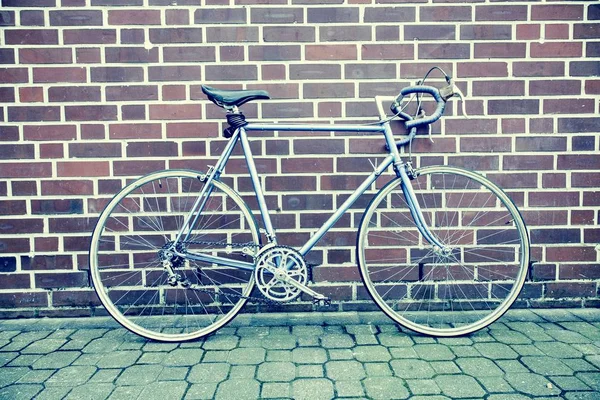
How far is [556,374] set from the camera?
2.16 metres

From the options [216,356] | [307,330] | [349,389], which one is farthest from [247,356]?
[349,389]

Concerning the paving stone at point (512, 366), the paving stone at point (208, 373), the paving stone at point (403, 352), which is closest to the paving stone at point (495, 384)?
the paving stone at point (512, 366)

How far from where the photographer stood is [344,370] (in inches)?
87.3

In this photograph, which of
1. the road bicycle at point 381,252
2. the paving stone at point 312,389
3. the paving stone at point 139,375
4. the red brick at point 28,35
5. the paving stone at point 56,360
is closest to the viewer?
the paving stone at point 312,389

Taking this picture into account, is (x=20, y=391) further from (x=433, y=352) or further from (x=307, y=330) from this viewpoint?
(x=433, y=352)

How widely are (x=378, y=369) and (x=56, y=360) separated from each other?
1655 mm

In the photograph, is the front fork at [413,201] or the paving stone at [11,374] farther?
the front fork at [413,201]

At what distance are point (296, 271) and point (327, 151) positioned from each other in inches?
32.2

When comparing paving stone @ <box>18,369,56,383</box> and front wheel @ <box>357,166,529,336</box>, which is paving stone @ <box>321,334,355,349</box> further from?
paving stone @ <box>18,369,56,383</box>

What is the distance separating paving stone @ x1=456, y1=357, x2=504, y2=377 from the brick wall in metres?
0.82

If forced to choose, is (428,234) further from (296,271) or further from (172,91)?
(172,91)

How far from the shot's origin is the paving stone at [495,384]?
203cm

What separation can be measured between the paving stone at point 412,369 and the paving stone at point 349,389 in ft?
0.76

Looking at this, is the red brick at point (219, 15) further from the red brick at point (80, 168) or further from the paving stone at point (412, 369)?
the paving stone at point (412, 369)
